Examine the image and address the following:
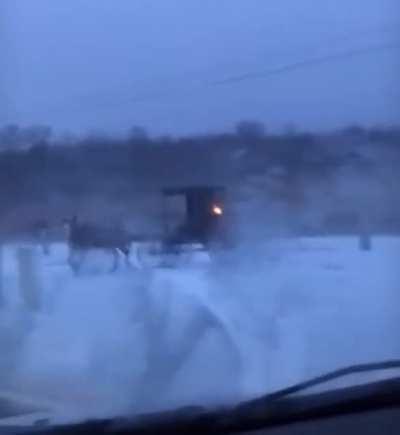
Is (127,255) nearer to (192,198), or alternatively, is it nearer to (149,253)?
(149,253)

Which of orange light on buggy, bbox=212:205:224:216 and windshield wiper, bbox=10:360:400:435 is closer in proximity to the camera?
windshield wiper, bbox=10:360:400:435

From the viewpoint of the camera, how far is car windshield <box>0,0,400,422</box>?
10.1 feet

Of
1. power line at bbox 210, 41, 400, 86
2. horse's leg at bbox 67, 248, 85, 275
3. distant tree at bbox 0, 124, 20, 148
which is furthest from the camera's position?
power line at bbox 210, 41, 400, 86

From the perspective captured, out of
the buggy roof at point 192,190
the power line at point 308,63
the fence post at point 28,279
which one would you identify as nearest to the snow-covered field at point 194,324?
the fence post at point 28,279

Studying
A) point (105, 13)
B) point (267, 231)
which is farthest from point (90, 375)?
point (105, 13)

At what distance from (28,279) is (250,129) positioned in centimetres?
55

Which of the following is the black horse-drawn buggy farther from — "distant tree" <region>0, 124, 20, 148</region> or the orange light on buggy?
"distant tree" <region>0, 124, 20, 148</region>

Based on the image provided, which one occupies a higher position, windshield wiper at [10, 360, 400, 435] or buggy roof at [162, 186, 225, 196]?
buggy roof at [162, 186, 225, 196]

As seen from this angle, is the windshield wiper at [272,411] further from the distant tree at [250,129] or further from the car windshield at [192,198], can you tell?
the distant tree at [250,129]

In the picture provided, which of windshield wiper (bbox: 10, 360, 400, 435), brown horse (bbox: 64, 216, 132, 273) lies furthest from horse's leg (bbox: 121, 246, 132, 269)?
windshield wiper (bbox: 10, 360, 400, 435)

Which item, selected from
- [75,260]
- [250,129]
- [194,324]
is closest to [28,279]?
[75,260]

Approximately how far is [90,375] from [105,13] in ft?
2.23

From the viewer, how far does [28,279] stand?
3062 millimetres

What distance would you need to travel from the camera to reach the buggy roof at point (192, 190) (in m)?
3.18
